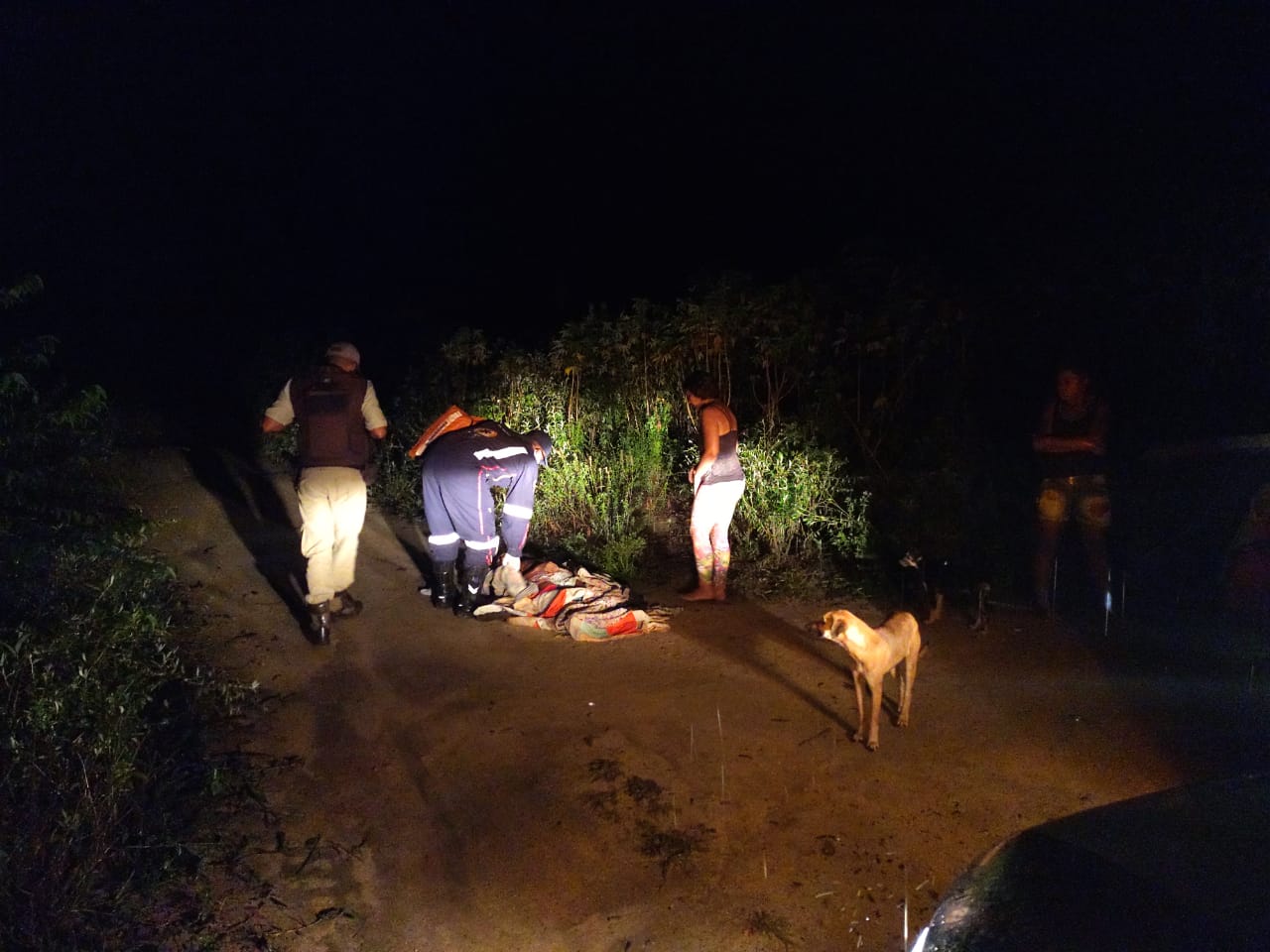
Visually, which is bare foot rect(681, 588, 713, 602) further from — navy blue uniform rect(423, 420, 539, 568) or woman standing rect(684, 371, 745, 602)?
navy blue uniform rect(423, 420, 539, 568)

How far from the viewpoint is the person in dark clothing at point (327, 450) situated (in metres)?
5.88

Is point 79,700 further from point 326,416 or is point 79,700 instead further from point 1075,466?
point 1075,466

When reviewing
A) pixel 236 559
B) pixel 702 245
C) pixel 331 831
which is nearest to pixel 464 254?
pixel 702 245

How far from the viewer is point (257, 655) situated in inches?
227

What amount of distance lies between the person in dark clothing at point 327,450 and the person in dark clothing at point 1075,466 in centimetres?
434

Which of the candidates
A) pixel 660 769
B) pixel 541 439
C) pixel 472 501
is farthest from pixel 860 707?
pixel 541 439

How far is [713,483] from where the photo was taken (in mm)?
6129

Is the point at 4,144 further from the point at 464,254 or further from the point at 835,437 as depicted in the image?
the point at 835,437

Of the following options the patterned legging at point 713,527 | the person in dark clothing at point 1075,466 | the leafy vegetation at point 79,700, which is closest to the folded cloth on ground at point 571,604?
the patterned legging at point 713,527

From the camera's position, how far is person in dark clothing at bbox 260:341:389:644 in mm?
5883

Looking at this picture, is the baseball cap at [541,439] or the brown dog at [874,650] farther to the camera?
the baseball cap at [541,439]

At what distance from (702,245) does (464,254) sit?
10.4m

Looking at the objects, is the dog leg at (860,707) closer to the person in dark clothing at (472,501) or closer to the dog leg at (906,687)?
the dog leg at (906,687)

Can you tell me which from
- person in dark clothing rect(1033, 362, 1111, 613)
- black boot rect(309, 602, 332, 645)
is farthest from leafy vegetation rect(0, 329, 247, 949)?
person in dark clothing rect(1033, 362, 1111, 613)
